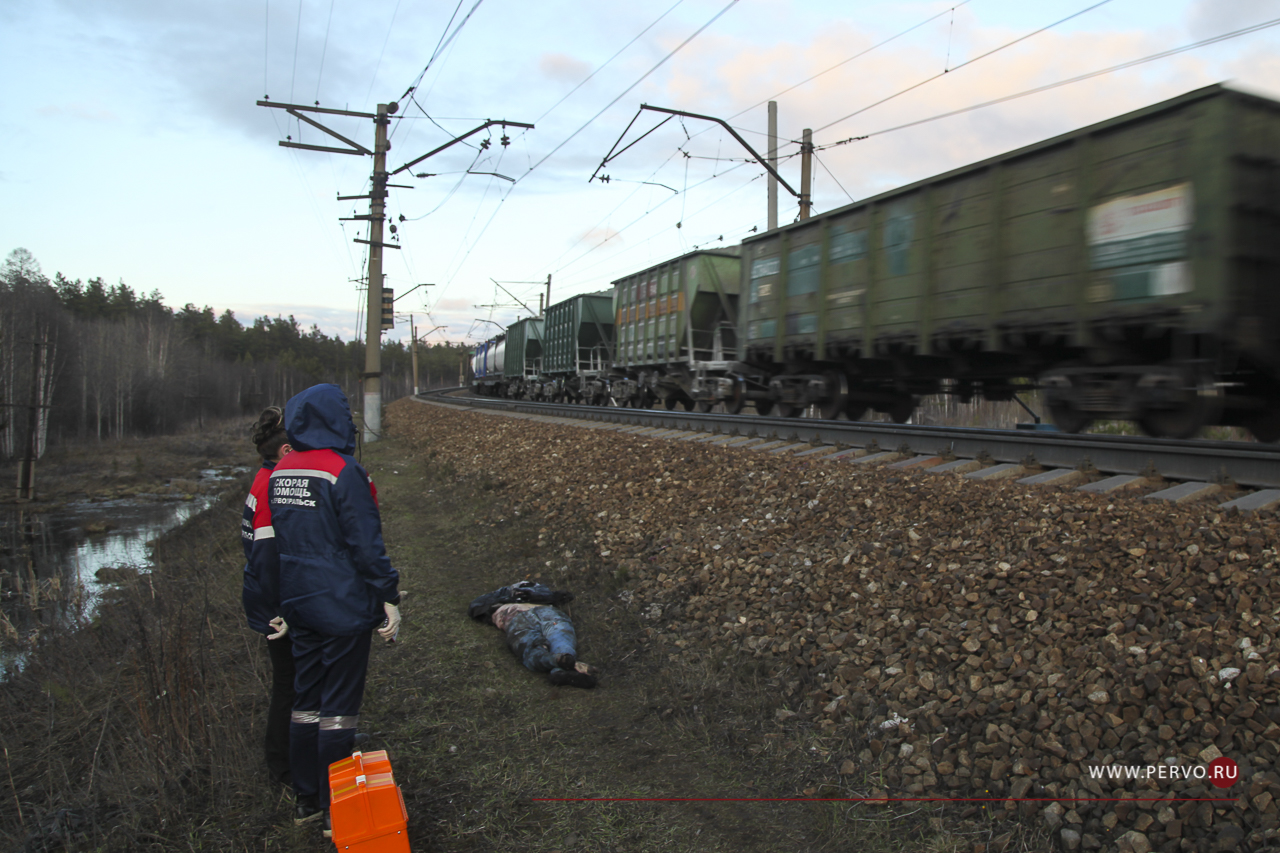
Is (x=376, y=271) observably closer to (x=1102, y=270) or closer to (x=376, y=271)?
(x=376, y=271)

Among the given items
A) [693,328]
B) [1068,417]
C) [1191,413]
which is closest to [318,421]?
[1191,413]

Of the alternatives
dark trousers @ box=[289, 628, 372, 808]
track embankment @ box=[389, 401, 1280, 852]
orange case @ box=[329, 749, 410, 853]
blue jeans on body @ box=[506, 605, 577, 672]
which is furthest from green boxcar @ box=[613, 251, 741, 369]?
orange case @ box=[329, 749, 410, 853]

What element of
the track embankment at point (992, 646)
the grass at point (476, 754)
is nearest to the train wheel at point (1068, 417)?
the track embankment at point (992, 646)

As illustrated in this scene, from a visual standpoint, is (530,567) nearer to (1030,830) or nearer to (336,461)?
(336,461)

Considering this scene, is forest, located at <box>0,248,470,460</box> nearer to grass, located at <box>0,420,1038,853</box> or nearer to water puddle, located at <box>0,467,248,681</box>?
water puddle, located at <box>0,467,248,681</box>

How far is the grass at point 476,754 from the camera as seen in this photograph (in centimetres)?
311

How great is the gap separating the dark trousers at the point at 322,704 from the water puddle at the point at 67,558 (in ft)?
17.7

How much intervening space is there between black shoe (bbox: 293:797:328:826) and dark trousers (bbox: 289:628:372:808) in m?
0.02

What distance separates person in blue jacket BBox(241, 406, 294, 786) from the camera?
314 centimetres

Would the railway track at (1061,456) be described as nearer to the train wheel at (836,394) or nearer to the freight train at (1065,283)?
the freight train at (1065,283)

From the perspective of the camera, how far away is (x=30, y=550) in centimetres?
1659

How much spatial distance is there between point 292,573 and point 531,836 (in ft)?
5.08

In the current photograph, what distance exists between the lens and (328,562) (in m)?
2.92

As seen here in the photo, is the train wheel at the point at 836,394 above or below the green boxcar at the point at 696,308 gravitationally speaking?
below
